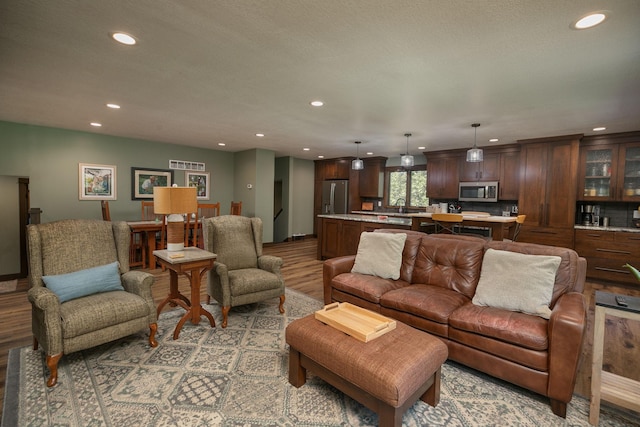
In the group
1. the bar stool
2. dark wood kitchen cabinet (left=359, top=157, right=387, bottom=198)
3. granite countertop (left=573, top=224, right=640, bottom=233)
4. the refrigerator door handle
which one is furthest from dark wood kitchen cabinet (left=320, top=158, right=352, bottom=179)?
granite countertop (left=573, top=224, right=640, bottom=233)

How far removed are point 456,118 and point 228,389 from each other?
401 cm

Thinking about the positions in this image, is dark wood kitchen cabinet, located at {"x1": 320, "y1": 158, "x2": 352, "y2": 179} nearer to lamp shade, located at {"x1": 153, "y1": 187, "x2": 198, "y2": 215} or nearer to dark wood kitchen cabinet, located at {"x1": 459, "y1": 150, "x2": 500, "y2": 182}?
dark wood kitchen cabinet, located at {"x1": 459, "y1": 150, "x2": 500, "y2": 182}

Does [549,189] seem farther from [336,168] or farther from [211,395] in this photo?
[211,395]

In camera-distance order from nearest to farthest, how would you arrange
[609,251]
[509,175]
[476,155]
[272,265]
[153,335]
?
[153,335], [272,265], [476,155], [609,251], [509,175]

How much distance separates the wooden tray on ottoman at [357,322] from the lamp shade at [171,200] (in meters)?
1.74

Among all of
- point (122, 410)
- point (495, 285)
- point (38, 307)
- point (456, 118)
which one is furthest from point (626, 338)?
point (38, 307)

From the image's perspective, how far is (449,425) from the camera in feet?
5.68

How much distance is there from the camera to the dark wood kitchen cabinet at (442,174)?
668cm

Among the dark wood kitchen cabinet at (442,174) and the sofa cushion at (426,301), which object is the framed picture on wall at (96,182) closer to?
the sofa cushion at (426,301)

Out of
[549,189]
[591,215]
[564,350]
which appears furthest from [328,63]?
[591,215]

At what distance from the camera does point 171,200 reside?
2861 mm

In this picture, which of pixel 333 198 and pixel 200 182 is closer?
pixel 200 182

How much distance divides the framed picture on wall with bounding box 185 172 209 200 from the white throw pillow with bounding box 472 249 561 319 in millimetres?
6283

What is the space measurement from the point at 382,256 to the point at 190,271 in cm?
194
